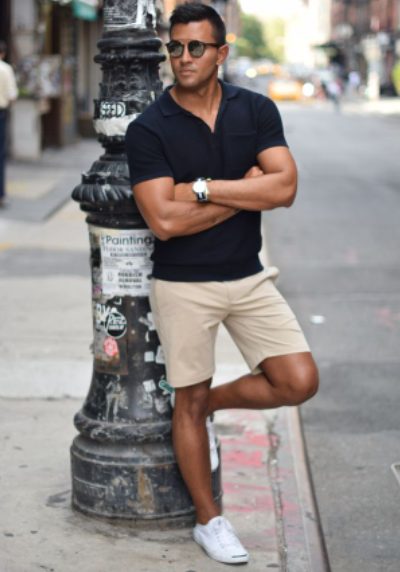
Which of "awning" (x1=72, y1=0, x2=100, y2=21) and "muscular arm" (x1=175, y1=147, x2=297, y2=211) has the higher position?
"muscular arm" (x1=175, y1=147, x2=297, y2=211)

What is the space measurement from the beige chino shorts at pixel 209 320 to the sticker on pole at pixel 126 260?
19 cm

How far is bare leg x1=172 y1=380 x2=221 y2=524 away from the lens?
4.41m

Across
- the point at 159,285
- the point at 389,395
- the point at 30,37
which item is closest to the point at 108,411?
the point at 159,285

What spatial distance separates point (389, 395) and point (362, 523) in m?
2.08

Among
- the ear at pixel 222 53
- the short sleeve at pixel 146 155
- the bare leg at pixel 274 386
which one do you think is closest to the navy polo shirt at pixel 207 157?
the short sleeve at pixel 146 155

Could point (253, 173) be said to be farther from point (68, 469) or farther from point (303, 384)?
point (68, 469)

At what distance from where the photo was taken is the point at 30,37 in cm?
2122

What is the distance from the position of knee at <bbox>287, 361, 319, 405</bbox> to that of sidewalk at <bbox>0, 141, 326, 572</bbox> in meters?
0.65

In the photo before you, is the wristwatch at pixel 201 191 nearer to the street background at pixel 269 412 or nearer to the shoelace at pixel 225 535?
the shoelace at pixel 225 535

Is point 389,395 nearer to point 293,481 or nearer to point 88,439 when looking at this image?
point 293,481

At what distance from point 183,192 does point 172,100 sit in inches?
13.8

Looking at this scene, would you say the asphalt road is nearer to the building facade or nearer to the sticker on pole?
the sticker on pole

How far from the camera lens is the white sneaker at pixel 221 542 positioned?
4.38 meters

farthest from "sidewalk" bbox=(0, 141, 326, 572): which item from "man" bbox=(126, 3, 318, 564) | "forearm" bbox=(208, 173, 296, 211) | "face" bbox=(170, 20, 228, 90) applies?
"face" bbox=(170, 20, 228, 90)
